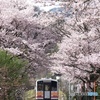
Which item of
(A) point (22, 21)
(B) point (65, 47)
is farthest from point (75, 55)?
(A) point (22, 21)

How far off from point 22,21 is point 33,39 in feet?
5.97

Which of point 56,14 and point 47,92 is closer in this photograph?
point 56,14

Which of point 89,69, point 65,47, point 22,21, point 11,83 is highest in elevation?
point 22,21

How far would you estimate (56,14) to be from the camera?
17172 millimetres

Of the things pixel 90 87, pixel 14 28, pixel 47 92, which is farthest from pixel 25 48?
pixel 47 92

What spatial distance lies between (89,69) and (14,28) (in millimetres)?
4245

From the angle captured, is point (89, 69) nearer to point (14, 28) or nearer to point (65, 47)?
point (65, 47)

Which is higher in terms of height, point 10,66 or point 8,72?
point 10,66

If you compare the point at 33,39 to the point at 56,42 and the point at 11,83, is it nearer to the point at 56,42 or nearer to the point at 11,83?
the point at 56,42

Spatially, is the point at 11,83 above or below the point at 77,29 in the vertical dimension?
below

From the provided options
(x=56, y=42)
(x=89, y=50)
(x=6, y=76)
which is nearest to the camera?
(x=6, y=76)

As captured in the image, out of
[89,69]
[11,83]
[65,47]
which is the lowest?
[11,83]

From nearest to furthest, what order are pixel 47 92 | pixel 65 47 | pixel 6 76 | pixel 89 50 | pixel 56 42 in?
pixel 6 76 < pixel 89 50 < pixel 65 47 < pixel 56 42 < pixel 47 92

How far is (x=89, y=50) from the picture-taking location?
1695 cm
